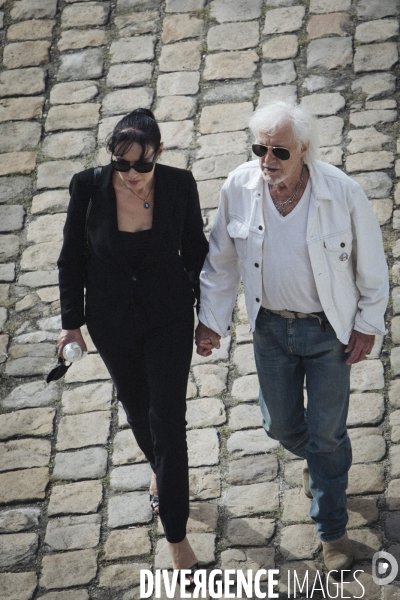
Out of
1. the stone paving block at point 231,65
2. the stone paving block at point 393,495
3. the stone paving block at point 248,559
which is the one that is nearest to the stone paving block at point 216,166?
the stone paving block at point 231,65

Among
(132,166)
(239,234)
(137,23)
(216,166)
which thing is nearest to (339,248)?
(239,234)

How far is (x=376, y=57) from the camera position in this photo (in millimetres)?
7688


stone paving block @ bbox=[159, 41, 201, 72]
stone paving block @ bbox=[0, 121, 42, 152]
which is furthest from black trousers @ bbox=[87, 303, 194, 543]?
stone paving block @ bbox=[159, 41, 201, 72]

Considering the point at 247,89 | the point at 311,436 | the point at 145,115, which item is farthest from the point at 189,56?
the point at 311,436

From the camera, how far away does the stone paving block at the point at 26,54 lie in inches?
329

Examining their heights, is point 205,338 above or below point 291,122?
below

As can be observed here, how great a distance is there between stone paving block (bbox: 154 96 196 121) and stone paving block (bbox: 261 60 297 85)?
666 mm

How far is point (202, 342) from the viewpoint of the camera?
15.0ft

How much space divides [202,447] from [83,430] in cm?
76

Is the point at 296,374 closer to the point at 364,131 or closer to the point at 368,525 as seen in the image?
the point at 368,525

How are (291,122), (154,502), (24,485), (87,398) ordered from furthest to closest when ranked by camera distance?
(87,398) < (24,485) < (154,502) < (291,122)

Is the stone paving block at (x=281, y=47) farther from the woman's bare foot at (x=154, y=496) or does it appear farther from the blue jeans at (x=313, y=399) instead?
the woman's bare foot at (x=154, y=496)

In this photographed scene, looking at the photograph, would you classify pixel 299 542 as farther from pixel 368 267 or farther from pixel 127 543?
pixel 368 267

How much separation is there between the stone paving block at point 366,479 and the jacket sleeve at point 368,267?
3.82ft
